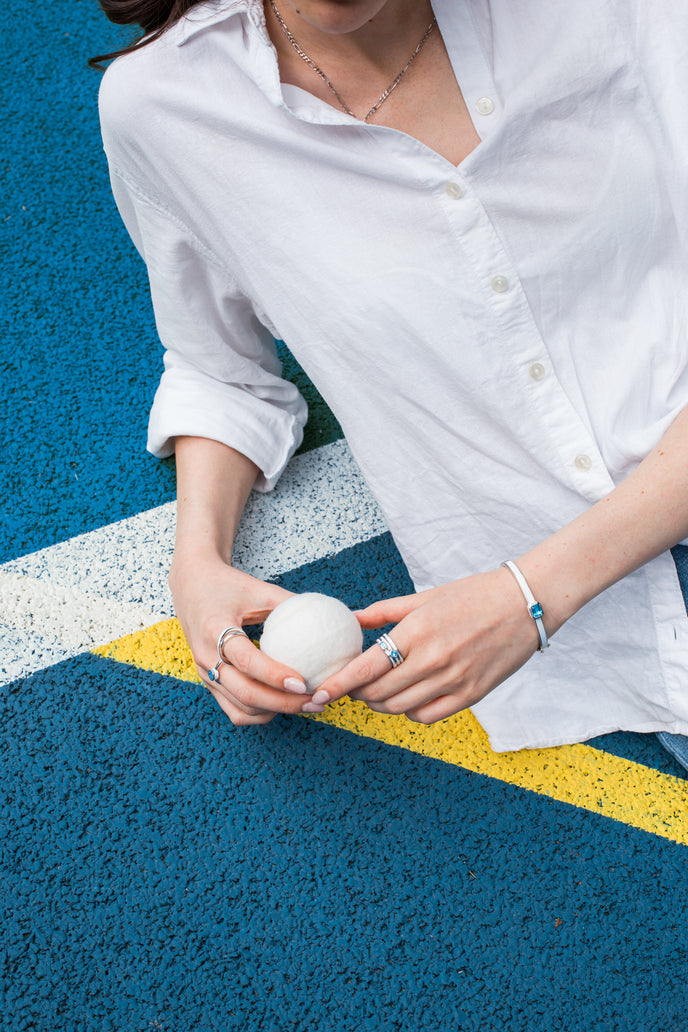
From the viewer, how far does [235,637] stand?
3.01 ft

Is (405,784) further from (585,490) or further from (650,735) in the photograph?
(585,490)

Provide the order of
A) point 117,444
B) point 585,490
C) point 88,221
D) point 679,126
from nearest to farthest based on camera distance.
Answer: point 679,126, point 585,490, point 117,444, point 88,221

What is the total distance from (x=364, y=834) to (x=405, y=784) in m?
0.09

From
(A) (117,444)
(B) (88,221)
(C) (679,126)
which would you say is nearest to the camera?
(C) (679,126)

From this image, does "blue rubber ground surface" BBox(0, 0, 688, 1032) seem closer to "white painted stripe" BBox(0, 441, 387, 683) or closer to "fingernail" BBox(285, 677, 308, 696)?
"white painted stripe" BBox(0, 441, 387, 683)

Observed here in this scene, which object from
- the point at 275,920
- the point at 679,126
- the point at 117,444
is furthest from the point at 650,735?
the point at 117,444

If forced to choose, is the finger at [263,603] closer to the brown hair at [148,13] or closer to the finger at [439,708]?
the finger at [439,708]

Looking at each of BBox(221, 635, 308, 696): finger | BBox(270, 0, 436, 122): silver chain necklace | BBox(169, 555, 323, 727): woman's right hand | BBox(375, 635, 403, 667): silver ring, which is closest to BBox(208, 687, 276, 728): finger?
BBox(169, 555, 323, 727): woman's right hand

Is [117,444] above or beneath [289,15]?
beneath

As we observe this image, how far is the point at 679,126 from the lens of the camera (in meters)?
0.79

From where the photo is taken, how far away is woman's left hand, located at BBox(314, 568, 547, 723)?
0.85m

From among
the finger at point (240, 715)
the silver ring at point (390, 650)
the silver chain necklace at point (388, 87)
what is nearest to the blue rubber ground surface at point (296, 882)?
the finger at point (240, 715)

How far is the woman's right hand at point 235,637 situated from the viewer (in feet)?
2.89

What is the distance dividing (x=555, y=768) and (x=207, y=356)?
0.75m
